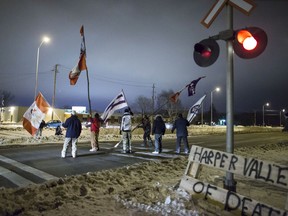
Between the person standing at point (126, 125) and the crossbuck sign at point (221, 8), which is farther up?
the crossbuck sign at point (221, 8)

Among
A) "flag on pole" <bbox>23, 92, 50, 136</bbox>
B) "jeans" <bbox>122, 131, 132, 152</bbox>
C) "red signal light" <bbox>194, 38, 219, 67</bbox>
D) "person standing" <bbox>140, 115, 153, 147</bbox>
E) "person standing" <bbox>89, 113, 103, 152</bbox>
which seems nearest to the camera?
"red signal light" <bbox>194, 38, 219, 67</bbox>

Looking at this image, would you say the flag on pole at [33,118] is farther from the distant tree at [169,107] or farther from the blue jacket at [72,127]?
the distant tree at [169,107]

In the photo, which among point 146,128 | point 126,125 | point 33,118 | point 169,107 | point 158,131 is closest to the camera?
point 126,125

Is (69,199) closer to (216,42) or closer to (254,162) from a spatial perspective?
(254,162)

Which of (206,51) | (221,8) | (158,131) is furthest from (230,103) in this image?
(158,131)

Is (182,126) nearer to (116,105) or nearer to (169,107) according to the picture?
(116,105)

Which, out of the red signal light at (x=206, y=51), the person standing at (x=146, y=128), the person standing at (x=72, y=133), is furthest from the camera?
the person standing at (x=146, y=128)

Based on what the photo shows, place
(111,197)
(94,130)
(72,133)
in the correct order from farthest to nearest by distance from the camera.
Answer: (94,130), (72,133), (111,197)

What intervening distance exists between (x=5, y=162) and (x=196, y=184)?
761cm

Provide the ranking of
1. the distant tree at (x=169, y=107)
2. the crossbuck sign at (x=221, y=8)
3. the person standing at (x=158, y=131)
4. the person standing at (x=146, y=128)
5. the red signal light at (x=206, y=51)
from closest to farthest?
the crossbuck sign at (x=221, y=8) → the red signal light at (x=206, y=51) → the person standing at (x=158, y=131) → the person standing at (x=146, y=128) → the distant tree at (x=169, y=107)

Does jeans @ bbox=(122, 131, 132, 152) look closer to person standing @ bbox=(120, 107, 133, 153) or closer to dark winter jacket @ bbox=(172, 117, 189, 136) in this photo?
person standing @ bbox=(120, 107, 133, 153)

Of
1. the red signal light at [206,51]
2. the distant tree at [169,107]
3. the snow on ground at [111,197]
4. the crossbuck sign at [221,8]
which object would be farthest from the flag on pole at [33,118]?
the distant tree at [169,107]

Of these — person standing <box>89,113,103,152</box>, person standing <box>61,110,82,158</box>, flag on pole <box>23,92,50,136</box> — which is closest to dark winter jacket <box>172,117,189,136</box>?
person standing <box>89,113,103,152</box>

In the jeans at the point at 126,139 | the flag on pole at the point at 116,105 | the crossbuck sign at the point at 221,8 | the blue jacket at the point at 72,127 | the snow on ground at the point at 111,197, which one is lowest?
the snow on ground at the point at 111,197
